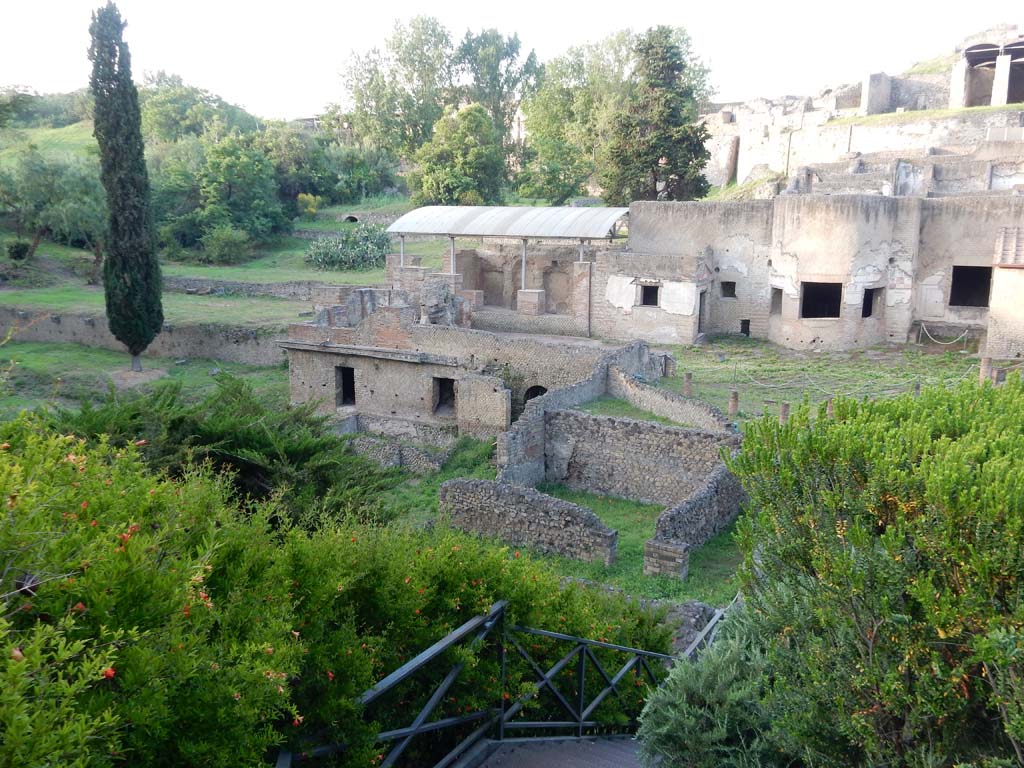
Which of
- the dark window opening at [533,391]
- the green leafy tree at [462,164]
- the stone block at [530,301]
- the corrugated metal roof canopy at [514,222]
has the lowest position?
the dark window opening at [533,391]

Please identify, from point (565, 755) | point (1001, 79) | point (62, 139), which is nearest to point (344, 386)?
point (565, 755)

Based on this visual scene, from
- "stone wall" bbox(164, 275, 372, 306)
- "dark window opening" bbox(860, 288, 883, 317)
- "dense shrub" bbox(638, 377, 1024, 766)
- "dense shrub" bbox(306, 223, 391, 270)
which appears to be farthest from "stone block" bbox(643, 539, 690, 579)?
"dense shrub" bbox(306, 223, 391, 270)

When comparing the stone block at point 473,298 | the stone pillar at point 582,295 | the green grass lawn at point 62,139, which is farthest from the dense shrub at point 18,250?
the stone pillar at point 582,295

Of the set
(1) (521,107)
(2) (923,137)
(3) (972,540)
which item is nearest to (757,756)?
(3) (972,540)

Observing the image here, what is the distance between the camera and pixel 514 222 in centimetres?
2502

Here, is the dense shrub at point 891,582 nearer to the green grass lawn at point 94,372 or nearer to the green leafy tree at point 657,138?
the green grass lawn at point 94,372

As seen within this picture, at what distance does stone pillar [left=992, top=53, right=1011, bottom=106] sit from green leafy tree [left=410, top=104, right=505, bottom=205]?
21.1m

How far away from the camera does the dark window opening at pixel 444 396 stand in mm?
18969

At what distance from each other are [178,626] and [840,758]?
382 centimetres

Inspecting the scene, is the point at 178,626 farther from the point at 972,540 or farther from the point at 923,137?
the point at 923,137

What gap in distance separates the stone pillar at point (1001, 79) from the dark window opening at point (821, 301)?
16864 mm

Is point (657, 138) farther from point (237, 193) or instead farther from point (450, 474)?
point (237, 193)

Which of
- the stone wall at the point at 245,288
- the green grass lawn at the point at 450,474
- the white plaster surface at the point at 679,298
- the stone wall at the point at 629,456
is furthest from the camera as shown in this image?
the stone wall at the point at 245,288

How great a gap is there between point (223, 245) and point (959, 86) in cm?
3304
